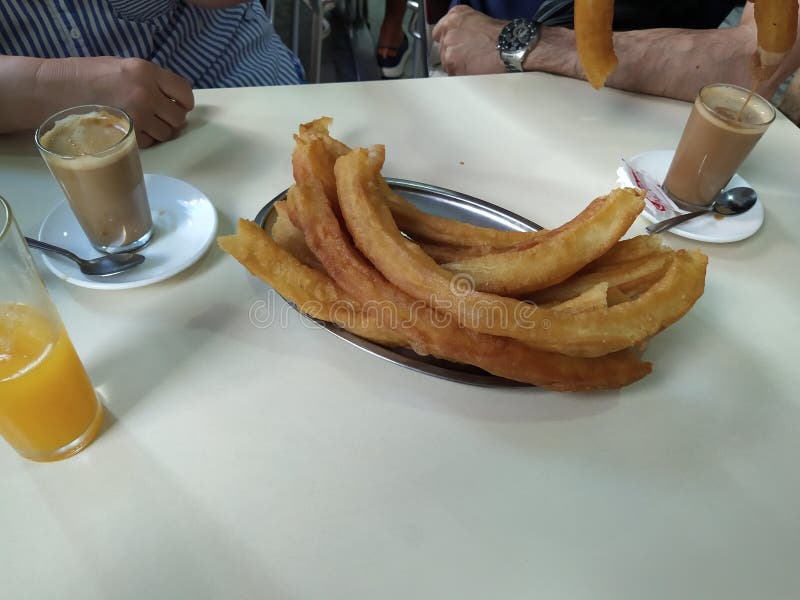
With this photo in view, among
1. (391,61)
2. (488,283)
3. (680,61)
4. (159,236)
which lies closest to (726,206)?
(680,61)

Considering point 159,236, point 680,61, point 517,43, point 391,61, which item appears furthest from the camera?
point 391,61

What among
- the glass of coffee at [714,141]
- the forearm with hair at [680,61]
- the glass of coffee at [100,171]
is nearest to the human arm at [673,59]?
the forearm with hair at [680,61]

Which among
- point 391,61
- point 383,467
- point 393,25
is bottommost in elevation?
point 391,61

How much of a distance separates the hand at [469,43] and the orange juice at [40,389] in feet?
3.97

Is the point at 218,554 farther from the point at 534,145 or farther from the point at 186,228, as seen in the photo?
the point at 534,145

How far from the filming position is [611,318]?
2.15 ft

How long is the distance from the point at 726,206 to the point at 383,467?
78 centimetres

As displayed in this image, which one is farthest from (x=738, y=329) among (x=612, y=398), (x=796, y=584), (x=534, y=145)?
(x=534, y=145)

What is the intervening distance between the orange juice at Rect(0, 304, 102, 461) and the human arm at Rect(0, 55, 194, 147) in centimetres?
55

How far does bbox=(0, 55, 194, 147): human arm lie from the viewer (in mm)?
939

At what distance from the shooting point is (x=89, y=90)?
0.97 meters

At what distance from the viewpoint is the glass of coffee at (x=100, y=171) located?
74 centimetres

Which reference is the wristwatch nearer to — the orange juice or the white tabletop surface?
the white tabletop surface

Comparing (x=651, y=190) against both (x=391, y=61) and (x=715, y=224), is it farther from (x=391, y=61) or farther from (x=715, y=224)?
(x=391, y=61)
